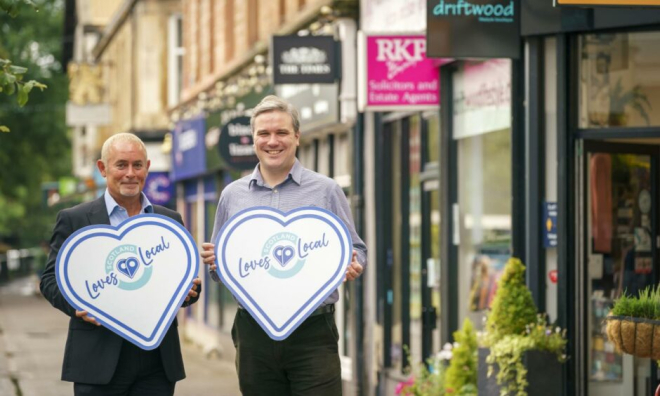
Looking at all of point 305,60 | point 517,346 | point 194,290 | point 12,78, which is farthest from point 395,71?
point 194,290

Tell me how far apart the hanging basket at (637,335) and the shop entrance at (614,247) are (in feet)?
10.2

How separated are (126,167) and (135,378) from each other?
863 millimetres

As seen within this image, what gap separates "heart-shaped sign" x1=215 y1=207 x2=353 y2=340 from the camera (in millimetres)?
6043

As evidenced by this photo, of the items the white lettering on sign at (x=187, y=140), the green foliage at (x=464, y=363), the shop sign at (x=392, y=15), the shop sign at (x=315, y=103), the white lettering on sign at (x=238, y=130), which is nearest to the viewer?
the green foliage at (x=464, y=363)

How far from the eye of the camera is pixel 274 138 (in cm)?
599

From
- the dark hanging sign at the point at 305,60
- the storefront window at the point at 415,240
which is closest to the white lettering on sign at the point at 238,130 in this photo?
the dark hanging sign at the point at 305,60

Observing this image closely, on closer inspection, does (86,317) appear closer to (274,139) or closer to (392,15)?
(274,139)

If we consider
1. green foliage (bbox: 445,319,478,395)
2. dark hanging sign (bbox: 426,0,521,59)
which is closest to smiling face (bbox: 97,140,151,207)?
dark hanging sign (bbox: 426,0,521,59)

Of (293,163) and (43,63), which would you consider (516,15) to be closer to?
(293,163)

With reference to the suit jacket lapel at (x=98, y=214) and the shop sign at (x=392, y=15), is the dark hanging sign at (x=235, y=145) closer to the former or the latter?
the shop sign at (x=392, y=15)

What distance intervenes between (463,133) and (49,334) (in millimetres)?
14577

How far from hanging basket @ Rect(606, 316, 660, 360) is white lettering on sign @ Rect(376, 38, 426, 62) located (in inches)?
212

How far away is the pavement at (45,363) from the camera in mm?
15469

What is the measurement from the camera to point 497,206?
37.4 feet
